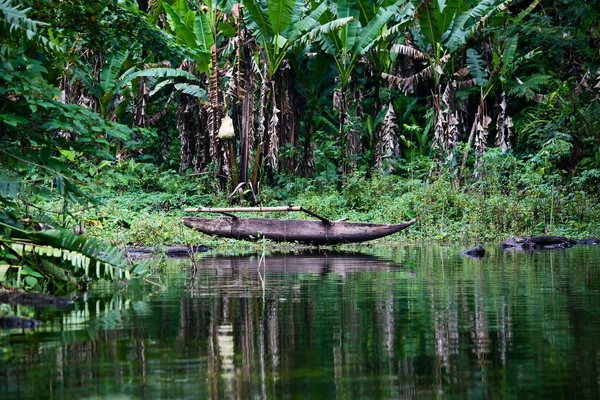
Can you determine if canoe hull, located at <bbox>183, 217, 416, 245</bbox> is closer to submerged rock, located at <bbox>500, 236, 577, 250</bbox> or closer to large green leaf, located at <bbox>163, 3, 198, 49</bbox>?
submerged rock, located at <bbox>500, 236, 577, 250</bbox>

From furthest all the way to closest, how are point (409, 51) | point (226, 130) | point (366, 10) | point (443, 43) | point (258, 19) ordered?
point (409, 51)
point (443, 43)
point (366, 10)
point (226, 130)
point (258, 19)

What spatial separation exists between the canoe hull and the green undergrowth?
0.78ft

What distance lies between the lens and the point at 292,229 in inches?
664

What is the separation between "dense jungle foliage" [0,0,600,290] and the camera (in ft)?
64.6

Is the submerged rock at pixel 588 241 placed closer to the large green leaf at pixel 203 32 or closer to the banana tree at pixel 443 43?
the banana tree at pixel 443 43

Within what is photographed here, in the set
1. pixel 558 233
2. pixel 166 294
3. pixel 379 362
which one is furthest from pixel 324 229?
pixel 379 362

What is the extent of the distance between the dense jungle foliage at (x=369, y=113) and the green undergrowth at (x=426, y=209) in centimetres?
5

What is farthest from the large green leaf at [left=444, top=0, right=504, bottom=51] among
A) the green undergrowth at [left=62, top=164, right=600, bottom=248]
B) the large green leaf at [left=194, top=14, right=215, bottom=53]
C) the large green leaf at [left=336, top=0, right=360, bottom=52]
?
the large green leaf at [left=194, top=14, right=215, bottom=53]

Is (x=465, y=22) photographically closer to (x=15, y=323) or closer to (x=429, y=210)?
(x=429, y=210)

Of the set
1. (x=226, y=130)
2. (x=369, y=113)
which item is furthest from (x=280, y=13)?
(x=369, y=113)

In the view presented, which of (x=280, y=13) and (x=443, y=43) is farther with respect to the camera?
(x=443, y=43)

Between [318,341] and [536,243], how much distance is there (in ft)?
37.5

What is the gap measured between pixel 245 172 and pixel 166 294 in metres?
14.0

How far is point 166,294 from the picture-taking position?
27.3ft
